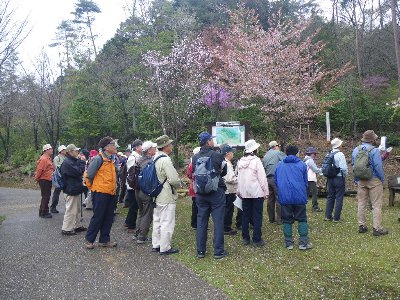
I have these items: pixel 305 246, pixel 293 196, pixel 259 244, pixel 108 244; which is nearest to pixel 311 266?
pixel 305 246

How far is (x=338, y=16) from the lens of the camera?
29.8 metres

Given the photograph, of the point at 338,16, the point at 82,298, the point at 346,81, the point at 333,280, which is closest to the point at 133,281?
the point at 82,298

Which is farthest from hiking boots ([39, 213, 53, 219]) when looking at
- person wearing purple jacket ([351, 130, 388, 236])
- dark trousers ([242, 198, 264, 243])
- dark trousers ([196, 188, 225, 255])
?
person wearing purple jacket ([351, 130, 388, 236])

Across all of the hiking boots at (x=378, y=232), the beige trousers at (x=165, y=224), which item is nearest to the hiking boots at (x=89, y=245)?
the beige trousers at (x=165, y=224)

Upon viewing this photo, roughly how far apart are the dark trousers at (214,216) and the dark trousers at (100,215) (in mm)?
1678

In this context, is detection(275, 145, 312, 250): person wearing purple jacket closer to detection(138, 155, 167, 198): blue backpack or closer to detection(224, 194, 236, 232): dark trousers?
detection(224, 194, 236, 232): dark trousers

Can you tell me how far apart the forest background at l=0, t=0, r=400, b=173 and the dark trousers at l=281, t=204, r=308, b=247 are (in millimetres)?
10310

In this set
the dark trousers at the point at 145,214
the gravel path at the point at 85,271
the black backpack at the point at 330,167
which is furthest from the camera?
the black backpack at the point at 330,167

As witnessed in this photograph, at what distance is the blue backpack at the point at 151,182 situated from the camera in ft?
21.0

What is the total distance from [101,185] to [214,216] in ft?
6.65

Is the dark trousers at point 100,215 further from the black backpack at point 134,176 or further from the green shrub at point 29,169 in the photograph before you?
the green shrub at point 29,169

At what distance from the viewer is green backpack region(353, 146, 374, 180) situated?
6914 mm

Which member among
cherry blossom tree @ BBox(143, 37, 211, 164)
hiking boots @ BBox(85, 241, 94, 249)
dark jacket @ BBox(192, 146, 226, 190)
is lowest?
hiking boots @ BBox(85, 241, 94, 249)

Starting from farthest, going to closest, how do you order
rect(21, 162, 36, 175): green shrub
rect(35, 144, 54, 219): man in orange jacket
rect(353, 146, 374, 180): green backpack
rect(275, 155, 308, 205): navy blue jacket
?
rect(21, 162, 36, 175): green shrub < rect(35, 144, 54, 219): man in orange jacket < rect(353, 146, 374, 180): green backpack < rect(275, 155, 308, 205): navy blue jacket
